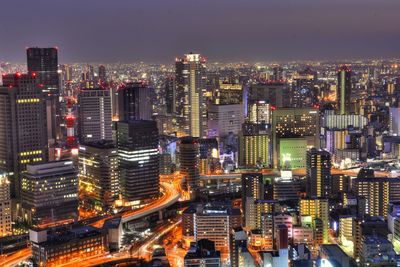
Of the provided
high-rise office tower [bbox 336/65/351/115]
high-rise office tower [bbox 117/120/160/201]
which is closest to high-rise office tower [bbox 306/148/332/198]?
high-rise office tower [bbox 117/120/160/201]

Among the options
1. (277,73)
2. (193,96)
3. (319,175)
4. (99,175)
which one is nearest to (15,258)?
(99,175)

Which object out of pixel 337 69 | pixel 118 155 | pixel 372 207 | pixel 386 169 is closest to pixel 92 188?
pixel 118 155

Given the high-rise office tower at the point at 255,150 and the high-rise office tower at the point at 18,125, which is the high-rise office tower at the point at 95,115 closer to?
the high-rise office tower at the point at 255,150

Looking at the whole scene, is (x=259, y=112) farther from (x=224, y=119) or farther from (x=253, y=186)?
(x=253, y=186)

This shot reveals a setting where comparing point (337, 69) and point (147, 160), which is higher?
point (337, 69)

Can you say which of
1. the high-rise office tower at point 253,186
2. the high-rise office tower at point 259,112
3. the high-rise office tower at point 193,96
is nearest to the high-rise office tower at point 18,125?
the high-rise office tower at point 253,186

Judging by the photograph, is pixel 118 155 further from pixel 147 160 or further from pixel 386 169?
pixel 386 169

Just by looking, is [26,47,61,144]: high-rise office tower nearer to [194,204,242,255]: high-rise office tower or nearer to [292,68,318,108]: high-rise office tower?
[194,204,242,255]: high-rise office tower
